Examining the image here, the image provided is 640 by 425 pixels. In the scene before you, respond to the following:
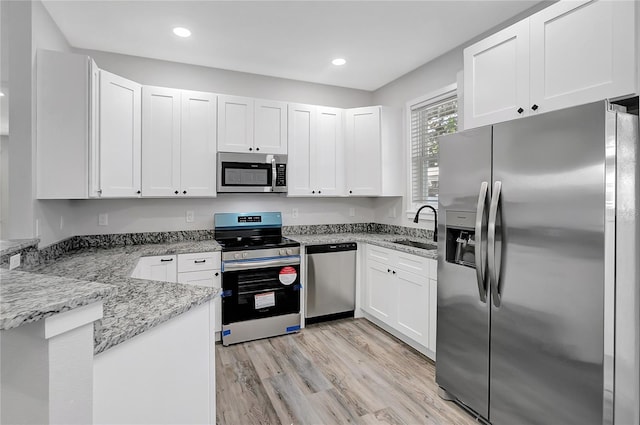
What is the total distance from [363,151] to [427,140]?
729mm

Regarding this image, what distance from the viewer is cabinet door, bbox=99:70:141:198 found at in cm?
256

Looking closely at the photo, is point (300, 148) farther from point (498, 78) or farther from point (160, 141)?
point (498, 78)

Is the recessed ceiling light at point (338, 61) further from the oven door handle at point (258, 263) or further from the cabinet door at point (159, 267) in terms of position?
the cabinet door at point (159, 267)

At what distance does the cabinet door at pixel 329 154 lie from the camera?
371 cm

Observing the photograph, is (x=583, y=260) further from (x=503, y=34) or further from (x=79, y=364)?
(x=79, y=364)

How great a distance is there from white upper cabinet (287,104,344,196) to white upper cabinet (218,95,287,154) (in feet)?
0.42

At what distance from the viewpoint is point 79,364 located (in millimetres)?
759

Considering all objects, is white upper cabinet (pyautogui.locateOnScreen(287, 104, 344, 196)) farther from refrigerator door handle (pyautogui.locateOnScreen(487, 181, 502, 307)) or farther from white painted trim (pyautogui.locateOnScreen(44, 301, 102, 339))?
white painted trim (pyautogui.locateOnScreen(44, 301, 102, 339))

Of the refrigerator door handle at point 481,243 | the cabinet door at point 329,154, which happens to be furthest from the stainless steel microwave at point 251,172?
the refrigerator door handle at point 481,243

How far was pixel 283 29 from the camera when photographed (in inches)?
105

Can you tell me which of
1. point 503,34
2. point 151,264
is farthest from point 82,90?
point 503,34

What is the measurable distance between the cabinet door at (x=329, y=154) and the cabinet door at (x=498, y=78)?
172 cm

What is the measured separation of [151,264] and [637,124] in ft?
11.0

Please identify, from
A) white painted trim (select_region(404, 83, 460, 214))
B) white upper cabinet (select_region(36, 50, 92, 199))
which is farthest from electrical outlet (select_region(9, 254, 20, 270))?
white painted trim (select_region(404, 83, 460, 214))
